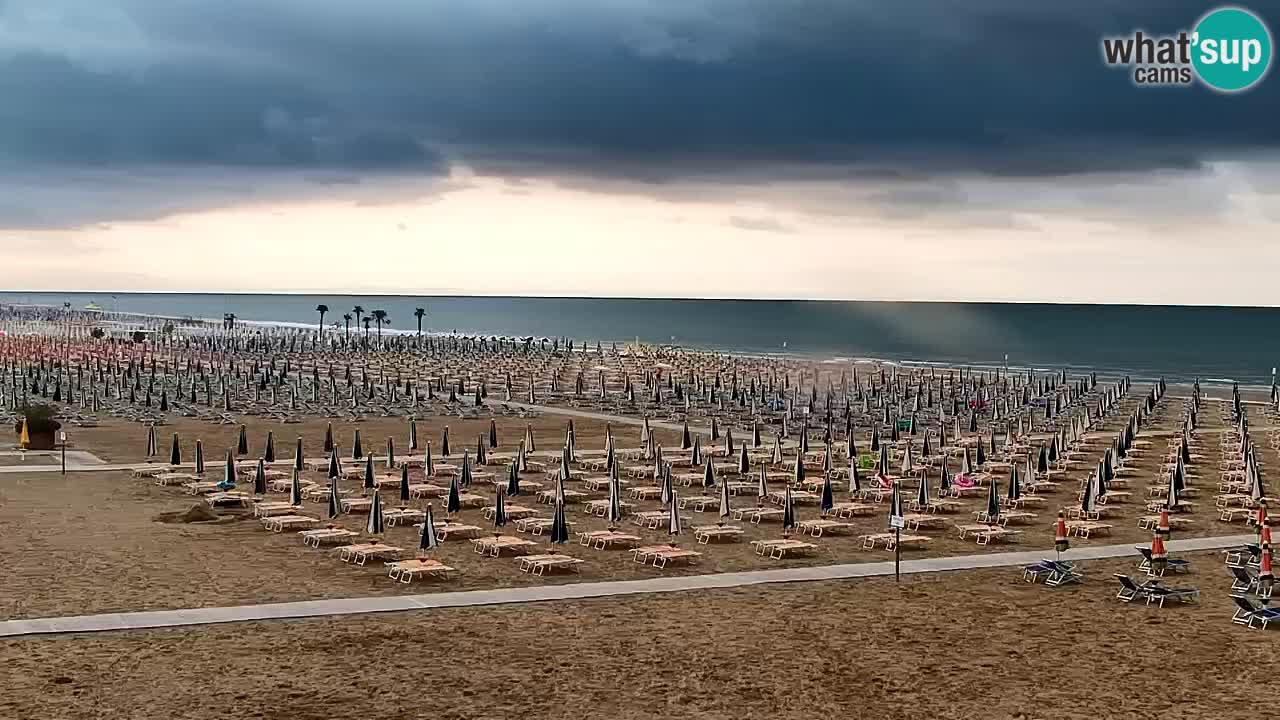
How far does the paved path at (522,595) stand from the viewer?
77.7 ft

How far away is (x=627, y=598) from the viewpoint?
26.5 metres

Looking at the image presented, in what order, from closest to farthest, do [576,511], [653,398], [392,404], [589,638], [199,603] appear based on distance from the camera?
[589,638], [199,603], [576,511], [392,404], [653,398]

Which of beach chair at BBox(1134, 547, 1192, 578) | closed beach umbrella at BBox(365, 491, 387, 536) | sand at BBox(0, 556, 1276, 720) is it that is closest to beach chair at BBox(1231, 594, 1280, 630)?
sand at BBox(0, 556, 1276, 720)

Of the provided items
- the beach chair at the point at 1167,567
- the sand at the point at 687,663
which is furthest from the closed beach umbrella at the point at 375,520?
the beach chair at the point at 1167,567

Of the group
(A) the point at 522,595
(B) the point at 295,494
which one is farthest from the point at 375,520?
(A) the point at 522,595

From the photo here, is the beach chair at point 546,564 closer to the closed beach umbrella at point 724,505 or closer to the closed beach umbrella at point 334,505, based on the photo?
the closed beach umbrella at point 724,505

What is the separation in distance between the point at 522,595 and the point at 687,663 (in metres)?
5.67

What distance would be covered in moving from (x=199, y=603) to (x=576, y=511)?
1457 centimetres

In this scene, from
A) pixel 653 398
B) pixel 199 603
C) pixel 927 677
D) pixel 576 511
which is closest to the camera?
pixel 927 677

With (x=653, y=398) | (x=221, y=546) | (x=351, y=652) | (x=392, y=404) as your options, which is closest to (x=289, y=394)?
(x=392, y=404)

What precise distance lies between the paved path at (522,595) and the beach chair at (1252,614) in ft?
12.5

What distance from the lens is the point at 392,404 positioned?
75.5 m

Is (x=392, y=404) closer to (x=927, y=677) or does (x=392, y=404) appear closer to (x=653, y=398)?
(x=653, y=398)

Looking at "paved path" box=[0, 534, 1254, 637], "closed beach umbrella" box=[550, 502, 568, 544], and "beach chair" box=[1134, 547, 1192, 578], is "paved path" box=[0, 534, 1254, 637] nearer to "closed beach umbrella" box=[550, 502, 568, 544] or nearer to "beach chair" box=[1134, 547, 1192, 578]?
"beach chair" box=[1134, 547, 1192, 578]
